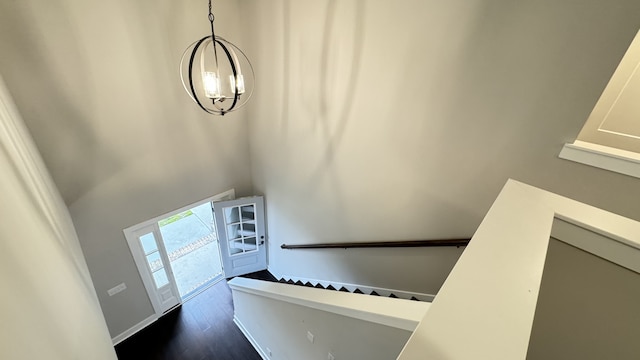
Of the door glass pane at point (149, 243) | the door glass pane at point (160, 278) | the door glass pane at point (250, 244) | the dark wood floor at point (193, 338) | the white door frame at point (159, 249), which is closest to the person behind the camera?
the white door frame at point (159, 249)

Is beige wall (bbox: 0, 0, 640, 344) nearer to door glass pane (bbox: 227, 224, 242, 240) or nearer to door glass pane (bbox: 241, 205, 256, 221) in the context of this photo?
door glass pane (bbox: 241, 205, 256, 221)

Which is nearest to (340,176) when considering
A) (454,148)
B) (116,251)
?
(454,148)

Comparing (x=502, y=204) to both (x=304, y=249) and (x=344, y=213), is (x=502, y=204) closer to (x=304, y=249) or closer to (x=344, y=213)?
(x=344, y=213)

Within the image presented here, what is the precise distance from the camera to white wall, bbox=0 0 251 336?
6.64ft

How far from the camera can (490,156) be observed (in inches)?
60.7

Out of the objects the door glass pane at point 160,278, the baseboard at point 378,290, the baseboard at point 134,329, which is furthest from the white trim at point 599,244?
the baseboard at point 134,329

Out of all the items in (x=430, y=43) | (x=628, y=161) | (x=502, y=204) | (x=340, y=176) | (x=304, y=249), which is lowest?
(x=304, y=249)

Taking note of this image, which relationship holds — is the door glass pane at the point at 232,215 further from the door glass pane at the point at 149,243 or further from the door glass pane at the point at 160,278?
the door glass pane at the point at 160,278

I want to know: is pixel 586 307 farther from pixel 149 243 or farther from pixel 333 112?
pixel 149 243

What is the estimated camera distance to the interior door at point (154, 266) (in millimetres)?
3209

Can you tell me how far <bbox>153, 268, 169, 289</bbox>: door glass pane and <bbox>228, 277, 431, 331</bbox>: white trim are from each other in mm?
2707

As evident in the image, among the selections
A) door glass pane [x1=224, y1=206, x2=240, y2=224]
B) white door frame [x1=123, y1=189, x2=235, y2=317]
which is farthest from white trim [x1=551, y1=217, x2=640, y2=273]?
door glass pane [x1=224, y1=206, x2=240, y2=224]

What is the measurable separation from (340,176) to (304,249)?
147cm

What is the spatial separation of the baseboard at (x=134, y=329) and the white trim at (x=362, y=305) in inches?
116
